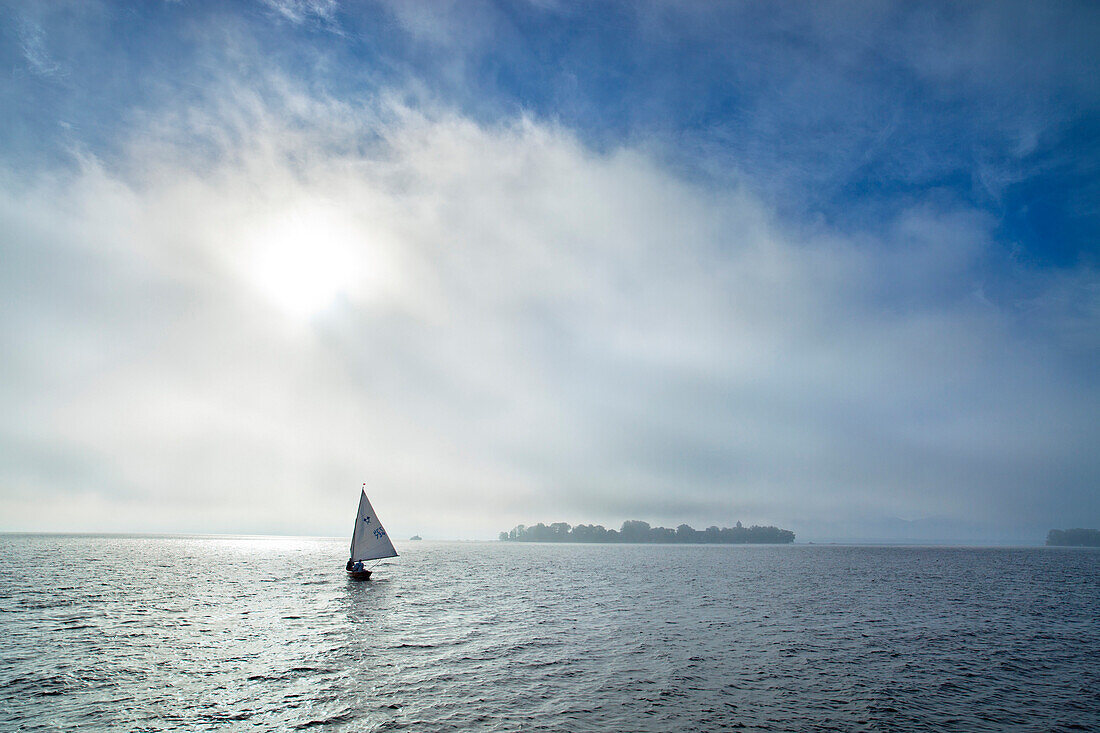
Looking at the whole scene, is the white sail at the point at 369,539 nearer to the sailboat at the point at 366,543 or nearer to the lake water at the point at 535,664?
the sailboat at the point at 366,543

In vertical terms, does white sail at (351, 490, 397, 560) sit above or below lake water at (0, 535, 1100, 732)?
above

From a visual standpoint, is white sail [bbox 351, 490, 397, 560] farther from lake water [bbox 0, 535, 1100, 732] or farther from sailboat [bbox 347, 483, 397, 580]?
lake water [bbox 0, 535, 1100, 732]

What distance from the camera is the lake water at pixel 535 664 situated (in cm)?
2798

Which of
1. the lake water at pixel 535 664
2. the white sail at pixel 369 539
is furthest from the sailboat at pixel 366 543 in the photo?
the lake water at pixel 535 664

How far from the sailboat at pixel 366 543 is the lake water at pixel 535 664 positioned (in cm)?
1788

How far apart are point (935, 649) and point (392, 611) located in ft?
180

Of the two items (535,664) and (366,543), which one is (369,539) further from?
(535,664)

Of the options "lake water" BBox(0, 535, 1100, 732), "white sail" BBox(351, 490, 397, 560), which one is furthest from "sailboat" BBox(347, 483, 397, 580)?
"lake water" BBox(0, 535, 1100, 732)

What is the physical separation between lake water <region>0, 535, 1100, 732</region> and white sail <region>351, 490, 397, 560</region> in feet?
60.3

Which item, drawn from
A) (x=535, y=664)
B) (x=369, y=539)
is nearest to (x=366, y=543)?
(x=369, y=539)

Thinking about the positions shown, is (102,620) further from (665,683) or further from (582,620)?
→ (665,683)

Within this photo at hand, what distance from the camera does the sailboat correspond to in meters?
90.0

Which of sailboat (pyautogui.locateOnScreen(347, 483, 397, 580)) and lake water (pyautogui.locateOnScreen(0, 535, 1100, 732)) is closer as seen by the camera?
lake water (pyautogui.locateOnScreen(0, 535, 1100, 732))

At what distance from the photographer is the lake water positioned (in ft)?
91.8
